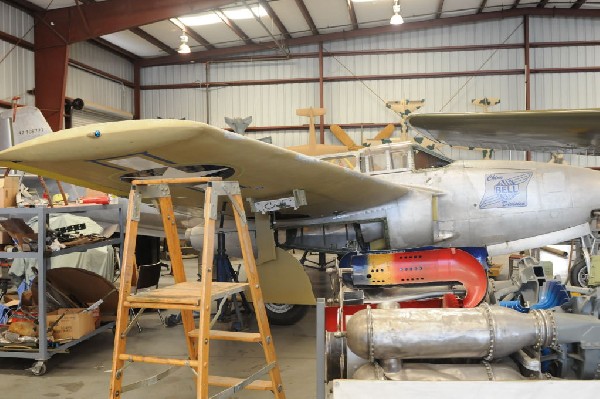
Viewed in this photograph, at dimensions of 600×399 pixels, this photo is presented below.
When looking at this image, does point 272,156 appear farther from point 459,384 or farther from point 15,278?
point 15,278

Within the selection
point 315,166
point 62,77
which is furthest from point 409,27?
point 315,166

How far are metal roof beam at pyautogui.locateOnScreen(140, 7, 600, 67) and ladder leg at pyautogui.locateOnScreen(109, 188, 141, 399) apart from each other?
604 inches

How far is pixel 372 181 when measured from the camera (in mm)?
4961

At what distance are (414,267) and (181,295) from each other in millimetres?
2901

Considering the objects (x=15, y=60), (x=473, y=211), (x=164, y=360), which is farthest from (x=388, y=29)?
(x=164, y=360)

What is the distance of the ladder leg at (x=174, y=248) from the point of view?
365 centimetres

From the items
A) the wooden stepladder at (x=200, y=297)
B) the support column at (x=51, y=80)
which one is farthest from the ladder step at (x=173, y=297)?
the support column at (x=51, y=80)

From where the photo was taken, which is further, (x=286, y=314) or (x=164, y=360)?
(x=286, y=314)

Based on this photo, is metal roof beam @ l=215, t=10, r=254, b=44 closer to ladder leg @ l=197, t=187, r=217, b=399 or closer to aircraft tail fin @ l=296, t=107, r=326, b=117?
aircraft tail fin @ l=296, t=107, r=326, b=117

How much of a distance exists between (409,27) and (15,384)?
1615 cm

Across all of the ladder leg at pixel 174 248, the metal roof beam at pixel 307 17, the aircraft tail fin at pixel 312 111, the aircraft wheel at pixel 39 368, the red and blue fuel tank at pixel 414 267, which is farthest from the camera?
the aircraft tail fin at pixel 312 111

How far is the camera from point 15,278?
7.45 m

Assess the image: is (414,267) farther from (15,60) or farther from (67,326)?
(15,60)

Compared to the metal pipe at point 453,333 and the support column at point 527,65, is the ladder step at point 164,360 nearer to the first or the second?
the metal pipe at point 453,333
